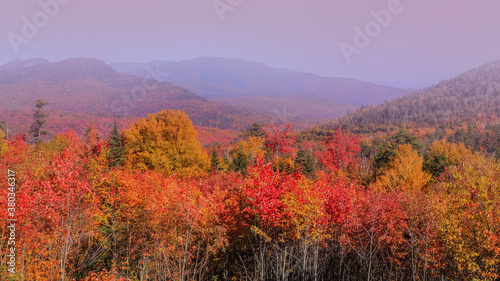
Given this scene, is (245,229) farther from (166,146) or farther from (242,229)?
(166,146)

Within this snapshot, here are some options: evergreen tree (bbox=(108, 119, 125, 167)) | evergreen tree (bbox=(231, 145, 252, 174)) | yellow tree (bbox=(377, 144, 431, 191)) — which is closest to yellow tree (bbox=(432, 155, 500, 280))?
yellow tree (bbox=(377, 144, 431, 191))

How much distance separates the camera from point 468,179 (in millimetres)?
14562

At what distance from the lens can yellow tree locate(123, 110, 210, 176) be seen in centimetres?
3022

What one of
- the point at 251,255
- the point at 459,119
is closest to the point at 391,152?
the point at 251,255

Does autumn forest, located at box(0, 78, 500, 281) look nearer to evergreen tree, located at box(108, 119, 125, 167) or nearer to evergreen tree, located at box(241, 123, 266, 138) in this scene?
evergreen tree, located at box(108, 119, 125, 167)

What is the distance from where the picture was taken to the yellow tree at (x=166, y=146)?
1190 inches

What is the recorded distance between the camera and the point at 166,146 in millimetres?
30688

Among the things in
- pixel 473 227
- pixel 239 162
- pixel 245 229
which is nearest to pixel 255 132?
pixel 239 162

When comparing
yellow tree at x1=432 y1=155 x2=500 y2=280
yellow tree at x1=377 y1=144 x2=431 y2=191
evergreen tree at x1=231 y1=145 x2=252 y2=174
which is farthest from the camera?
evergreen tree at x1=231 y1=145 x2=252 y2=174

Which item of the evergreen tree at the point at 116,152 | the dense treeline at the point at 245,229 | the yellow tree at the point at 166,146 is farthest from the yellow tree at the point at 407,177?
the evergreen tree at the point at 116,152

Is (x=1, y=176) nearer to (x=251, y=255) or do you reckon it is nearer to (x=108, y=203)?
(x=108, y=203)

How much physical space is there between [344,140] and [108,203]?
5304cm

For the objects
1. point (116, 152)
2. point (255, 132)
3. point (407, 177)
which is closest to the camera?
point (116, 152)

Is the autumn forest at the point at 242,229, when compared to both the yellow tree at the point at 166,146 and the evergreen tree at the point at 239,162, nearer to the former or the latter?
the yellow tree at the point at 166,146
